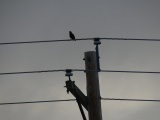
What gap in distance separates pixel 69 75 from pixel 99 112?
4.31 feet

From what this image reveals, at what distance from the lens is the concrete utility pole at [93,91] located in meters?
6.50

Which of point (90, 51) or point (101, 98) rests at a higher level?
point (90, 51)

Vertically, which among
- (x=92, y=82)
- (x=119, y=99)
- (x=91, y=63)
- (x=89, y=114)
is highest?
(x=91, y=63)

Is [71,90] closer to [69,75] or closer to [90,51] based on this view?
[69,75]

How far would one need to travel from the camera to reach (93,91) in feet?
21.8

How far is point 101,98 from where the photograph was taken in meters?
6.75

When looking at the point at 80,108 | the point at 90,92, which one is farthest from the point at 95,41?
the point at 80,108

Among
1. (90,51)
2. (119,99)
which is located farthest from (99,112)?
(90,51)

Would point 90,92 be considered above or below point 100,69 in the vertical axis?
below

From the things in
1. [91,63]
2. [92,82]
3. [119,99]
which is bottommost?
[119,99]

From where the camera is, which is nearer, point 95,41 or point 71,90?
point 71,90

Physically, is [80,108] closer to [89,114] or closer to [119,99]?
[89,114]

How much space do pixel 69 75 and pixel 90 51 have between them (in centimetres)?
94

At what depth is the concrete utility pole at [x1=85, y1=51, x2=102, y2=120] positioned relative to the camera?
256 inches
